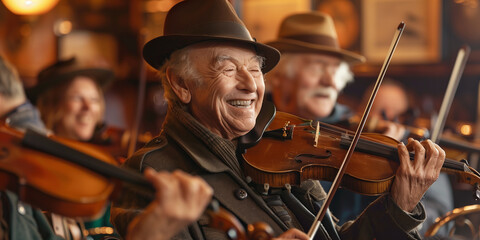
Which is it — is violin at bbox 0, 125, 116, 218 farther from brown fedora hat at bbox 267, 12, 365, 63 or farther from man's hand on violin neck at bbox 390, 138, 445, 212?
brown fedora hat at bbox 267, 12, 365, 63

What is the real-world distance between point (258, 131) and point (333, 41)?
1.78 meters

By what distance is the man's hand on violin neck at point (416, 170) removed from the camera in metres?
1.83

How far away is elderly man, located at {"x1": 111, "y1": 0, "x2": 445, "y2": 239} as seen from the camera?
179 centimetres

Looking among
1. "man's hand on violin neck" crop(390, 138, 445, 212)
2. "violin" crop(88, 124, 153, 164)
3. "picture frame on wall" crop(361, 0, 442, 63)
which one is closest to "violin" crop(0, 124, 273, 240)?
"man's hand on violin neck" crop(390, 138, 445, 212)

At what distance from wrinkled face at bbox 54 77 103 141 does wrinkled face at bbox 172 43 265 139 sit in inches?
91.5

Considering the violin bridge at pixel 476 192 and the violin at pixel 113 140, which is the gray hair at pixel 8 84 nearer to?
the violin at pixel 113 140

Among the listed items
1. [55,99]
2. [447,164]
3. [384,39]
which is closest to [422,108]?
[384,39]

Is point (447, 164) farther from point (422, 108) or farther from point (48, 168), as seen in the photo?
point (422, 108)

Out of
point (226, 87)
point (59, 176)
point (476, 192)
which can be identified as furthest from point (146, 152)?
point (476, 192)

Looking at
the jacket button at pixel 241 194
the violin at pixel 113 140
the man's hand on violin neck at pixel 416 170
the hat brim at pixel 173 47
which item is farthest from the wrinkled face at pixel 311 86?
the jacket button at pixel 241 194

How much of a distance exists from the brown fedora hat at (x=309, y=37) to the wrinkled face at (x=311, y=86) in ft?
0.20

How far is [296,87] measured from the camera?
3.56 meters

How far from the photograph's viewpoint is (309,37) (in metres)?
3.56

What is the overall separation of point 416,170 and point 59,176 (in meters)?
1.09
